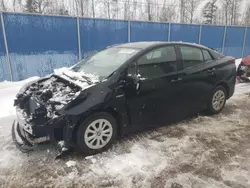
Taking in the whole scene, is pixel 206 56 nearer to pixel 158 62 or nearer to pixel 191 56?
pixel 191 56

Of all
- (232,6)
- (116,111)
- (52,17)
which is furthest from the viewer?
(232,6)

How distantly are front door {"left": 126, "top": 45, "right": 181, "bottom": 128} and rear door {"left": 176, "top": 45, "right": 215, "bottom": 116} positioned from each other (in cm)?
23

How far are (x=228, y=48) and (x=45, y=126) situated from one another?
13.8m

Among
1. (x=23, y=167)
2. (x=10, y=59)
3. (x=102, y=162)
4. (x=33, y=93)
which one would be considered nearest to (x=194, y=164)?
(x=102, y=162)

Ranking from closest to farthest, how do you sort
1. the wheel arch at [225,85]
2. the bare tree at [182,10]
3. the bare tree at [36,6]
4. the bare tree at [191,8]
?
1. the wheel arch at [225,85]
2. the bare tree at [36,6]
3. the bare tree at [182,10]
4. the bare tree at [191,8]

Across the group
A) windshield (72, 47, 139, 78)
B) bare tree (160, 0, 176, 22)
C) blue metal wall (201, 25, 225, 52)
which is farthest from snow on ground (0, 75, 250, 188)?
bare tree (160, 0, 176, 22)

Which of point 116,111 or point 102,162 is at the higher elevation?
point 116,111

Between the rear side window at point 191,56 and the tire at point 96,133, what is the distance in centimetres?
189

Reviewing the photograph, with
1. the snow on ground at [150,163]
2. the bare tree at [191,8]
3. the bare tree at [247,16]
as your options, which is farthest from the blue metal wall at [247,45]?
the bare tree at [247,16]

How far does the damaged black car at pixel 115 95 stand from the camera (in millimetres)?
3170

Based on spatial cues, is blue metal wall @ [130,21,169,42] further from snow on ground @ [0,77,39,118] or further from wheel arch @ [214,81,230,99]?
wheel arch @ [214,81,230,99]

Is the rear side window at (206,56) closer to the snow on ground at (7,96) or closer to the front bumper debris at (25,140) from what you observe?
the front bumper debris at (25,140)

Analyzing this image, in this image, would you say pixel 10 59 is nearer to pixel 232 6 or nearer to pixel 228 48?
pixel 228 48

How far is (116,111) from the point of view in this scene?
3531mm
